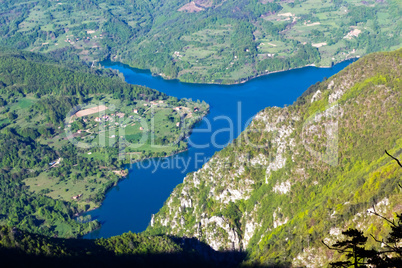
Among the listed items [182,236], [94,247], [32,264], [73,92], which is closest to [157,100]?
[73,92]

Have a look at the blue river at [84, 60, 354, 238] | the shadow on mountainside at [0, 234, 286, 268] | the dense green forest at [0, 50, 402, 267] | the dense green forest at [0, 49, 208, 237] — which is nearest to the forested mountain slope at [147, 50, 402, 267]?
the dense green forest at [0, 50, 402, 267]

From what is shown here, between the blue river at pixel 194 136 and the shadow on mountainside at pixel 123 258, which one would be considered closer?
the shadow on mountainside at pixel 123 258

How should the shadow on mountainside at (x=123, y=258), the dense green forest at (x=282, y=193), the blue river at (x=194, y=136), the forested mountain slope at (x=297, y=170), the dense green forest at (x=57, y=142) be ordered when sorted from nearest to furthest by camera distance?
the dense green forest at (x=282, y=193)
the shadow on mountainside at (x=123, y=258)
the forested mountain slope at (x=297, y=170)
the blue river at (x=194, y=136)
the dense green forest at (x=57, y=142)

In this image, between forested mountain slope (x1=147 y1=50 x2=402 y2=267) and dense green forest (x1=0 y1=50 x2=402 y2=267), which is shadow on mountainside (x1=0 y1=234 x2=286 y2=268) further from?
forested mountain slope (x1=147 y1=50 x2=402 y2=267)

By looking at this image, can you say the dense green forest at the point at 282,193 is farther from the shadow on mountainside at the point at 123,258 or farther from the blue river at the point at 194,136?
the blue river at the point at 194,136

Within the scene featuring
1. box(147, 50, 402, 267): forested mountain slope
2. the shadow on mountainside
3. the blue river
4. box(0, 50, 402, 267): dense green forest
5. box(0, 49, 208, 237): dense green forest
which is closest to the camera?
box(0, 50, 402, 267): dense green forest

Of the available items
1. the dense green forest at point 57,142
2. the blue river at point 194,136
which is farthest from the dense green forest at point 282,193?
the dense green forest at point 57,142
